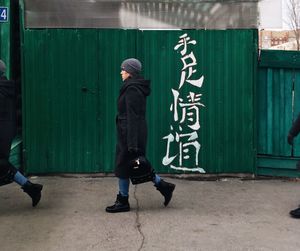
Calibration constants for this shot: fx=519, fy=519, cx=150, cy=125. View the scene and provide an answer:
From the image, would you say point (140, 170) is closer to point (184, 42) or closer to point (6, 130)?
point (6, 130)

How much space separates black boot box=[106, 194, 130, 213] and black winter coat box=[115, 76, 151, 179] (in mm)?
287

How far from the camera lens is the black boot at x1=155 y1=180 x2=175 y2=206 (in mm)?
6148

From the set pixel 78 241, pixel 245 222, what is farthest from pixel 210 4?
pixel 78 241

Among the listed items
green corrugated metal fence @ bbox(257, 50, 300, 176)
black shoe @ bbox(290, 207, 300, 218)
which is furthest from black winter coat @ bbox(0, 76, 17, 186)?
green corrugated metal fence @ bbox(257, 50, 300, 176)

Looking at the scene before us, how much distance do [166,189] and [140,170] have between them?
458 millimetres

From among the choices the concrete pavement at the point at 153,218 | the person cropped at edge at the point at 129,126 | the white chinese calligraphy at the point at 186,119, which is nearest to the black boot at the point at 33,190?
the concrete pavement at the point at 153,218

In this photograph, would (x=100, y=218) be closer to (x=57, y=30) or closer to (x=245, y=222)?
(x=245, y=222)

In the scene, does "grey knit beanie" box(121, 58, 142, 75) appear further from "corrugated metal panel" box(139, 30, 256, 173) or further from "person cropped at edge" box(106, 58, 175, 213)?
"corrugated metal panel" box(139, 30, 256, 173)

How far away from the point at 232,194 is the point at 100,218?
2.05 meters

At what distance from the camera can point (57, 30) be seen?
762 cm

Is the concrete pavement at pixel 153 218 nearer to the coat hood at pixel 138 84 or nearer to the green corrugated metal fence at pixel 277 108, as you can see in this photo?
the green corrugated metal fence at pixel 277 108

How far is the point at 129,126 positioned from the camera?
5777 mm

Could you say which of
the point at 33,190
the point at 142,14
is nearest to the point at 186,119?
the point at 142,14

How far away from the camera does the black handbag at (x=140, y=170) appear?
233 inches
